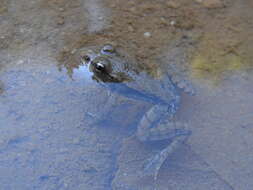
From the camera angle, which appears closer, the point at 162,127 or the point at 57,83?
the point at 162,127

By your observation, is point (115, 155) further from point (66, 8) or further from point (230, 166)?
point (66, 8)

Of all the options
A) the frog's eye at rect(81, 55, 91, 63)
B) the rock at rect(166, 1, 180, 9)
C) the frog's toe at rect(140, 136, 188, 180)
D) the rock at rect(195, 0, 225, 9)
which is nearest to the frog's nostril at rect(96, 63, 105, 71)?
the frog's eye at rect(81, 55, 91, 63)

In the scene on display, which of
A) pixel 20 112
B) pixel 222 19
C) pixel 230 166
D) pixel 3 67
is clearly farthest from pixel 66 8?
pixel 230 166

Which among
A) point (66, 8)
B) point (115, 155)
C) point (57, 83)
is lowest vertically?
point (115, 155)

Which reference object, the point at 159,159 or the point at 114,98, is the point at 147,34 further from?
the point at 159,159

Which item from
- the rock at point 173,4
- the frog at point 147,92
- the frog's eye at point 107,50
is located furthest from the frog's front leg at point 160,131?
the rock at point 173,4

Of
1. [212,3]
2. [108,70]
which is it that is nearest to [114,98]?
[108,70]
